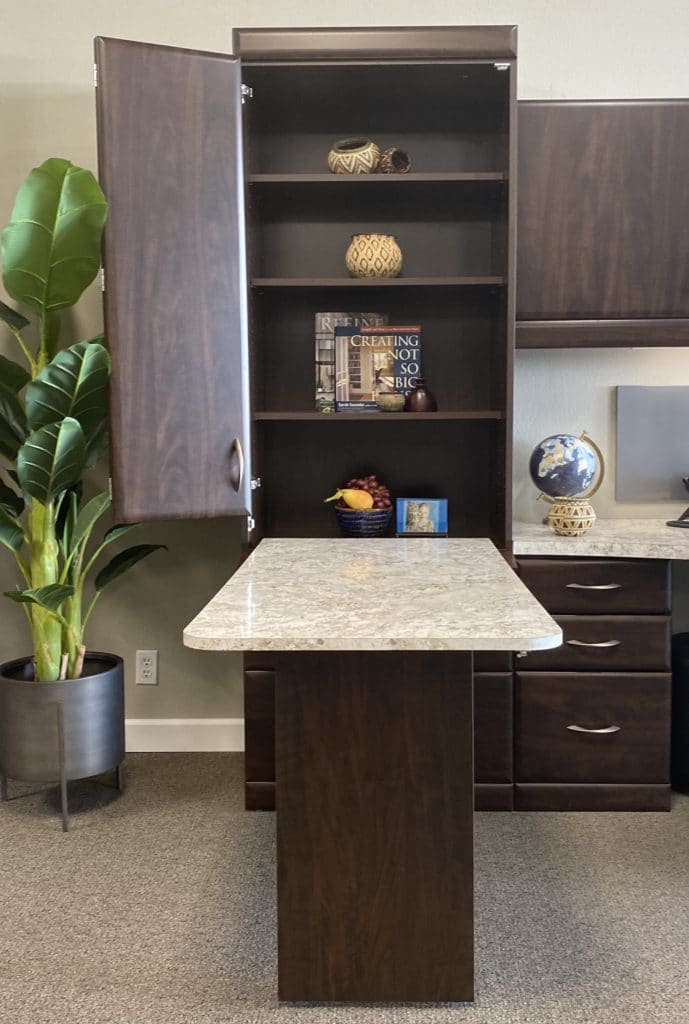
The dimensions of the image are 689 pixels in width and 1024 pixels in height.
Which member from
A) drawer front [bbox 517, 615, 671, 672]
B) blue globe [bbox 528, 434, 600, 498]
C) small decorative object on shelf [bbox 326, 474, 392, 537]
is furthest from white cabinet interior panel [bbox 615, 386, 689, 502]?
small decorative object on shelf [bbox 326, 474, 392, 537]

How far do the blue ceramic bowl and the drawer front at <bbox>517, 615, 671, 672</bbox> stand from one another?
1.96 feet

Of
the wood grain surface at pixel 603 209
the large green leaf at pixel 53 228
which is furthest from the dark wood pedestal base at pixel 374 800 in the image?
the wood grain surface at pixel 603 209

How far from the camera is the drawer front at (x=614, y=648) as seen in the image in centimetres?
292

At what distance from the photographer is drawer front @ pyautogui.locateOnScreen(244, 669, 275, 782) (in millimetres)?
2916

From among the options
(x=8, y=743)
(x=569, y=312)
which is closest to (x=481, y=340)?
(x=569, y=312)

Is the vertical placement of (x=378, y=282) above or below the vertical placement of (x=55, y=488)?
above

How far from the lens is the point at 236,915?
92.0 inches

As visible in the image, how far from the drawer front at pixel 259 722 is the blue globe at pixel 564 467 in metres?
1.07

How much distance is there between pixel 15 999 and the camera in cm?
200

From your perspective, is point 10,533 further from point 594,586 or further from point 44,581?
point 594,586

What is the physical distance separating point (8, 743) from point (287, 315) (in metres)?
1.61

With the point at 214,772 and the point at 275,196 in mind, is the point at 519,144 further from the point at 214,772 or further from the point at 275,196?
the point at 214,772

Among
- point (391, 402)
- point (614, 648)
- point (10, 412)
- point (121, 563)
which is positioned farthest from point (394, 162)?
point (614, 648)

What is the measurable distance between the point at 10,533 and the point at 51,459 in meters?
0.34
